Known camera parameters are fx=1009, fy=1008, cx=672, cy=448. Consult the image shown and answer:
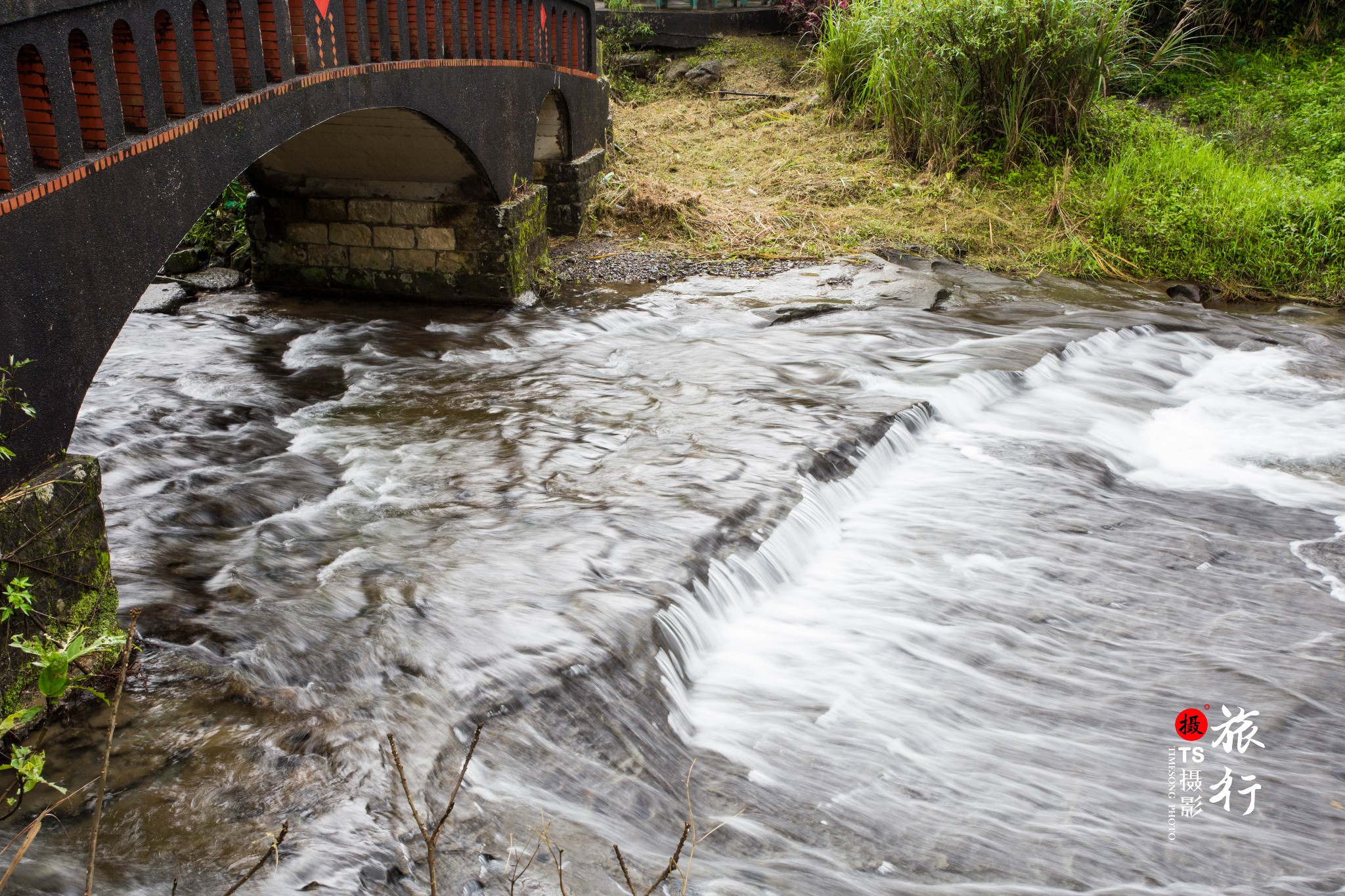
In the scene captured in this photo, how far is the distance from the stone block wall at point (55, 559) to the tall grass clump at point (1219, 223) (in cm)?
942

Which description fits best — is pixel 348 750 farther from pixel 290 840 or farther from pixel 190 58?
pixel 190 58

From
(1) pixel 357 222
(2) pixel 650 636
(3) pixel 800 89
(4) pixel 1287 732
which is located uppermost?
(3) pixel 800 89

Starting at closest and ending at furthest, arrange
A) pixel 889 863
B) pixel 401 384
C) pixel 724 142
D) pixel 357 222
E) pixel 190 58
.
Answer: pixel 889 863 → pixel 190 58 → pixel 401 384 → pixel 357 222 → pixel 724 142

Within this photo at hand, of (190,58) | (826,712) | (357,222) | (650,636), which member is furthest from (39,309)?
(357,222)

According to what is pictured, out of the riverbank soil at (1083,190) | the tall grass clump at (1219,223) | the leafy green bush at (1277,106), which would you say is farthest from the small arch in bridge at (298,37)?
the leafy green bush at (1277,106)

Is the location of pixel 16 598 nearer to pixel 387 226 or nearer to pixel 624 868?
pixel 624 868

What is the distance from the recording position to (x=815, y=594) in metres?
4.60

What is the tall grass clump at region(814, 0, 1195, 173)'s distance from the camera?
10.7 m

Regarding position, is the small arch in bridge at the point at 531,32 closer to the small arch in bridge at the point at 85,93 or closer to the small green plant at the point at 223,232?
the small green plant at the point at 223,232

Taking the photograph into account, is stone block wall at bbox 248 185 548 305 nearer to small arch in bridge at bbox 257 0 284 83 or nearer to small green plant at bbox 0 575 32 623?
small arch in bridge at bbox 257 0 284 83

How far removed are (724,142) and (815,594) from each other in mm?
9740

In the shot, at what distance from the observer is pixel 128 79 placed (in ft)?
12.7

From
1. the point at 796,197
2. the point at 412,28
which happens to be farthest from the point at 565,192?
the point at 412,28

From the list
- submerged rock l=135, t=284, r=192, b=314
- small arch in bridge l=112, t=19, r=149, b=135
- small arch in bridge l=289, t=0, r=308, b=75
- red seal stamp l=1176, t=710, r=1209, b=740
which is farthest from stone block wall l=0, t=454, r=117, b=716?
submerged rock l=135, t=284, r=192, b=314
